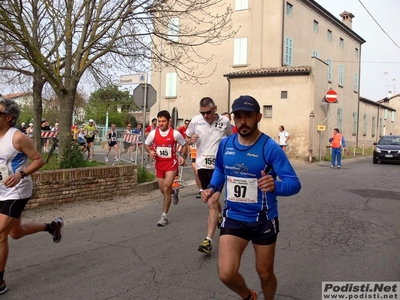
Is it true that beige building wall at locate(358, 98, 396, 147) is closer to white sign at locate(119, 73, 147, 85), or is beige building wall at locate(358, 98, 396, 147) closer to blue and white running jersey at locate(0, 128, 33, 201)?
white sign at locate(119, 73, 147, 85)

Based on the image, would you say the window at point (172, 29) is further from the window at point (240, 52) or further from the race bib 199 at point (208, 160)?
the window at point (240, 52)

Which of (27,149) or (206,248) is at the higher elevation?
(27,149)

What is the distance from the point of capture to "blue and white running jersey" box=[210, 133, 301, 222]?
132 inches

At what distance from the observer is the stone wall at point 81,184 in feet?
28.1

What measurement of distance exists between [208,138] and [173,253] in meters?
1.78

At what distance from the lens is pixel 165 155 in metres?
7.38

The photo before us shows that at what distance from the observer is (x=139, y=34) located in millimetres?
11969

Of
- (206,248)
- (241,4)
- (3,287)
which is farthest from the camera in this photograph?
(241,4)

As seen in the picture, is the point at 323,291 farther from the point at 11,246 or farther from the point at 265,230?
the point at 11,246

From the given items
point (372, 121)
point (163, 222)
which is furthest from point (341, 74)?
point (163, 222)

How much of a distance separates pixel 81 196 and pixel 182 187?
3.88 m

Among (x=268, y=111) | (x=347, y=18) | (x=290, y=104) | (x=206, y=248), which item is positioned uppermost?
(x=347, y=18)

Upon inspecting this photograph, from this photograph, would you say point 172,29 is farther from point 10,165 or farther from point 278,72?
point 278,72

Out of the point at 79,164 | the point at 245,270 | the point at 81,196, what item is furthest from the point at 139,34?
the point at 245,270
